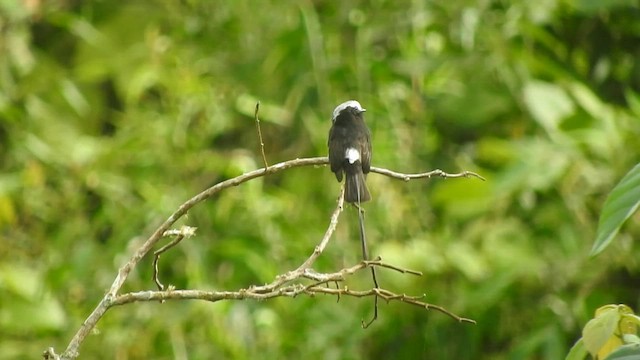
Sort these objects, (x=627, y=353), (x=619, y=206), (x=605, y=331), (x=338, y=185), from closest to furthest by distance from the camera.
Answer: (x=627, y=353)
(x=605, y=331)
(x=619, y=206)
(x=338, y=185)

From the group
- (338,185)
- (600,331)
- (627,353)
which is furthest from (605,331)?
(338,185)

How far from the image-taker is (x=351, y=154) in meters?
2.09

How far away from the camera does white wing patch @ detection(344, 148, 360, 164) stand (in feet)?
6.83

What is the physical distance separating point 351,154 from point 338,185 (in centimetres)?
220

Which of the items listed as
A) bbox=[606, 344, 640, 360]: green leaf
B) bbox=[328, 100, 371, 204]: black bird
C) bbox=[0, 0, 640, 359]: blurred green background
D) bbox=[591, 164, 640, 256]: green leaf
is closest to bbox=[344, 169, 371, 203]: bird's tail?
bbox=[328, 100, 371, 204]: black bird

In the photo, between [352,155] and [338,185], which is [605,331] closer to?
[352,155]

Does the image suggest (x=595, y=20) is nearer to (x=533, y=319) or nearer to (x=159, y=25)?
(x=533, y=319)

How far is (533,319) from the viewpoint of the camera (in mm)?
3816

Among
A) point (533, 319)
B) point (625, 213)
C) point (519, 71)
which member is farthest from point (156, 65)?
point (625, 213)

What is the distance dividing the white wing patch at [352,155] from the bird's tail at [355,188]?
0.02 m

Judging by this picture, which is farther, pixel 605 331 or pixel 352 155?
pixel 352 155

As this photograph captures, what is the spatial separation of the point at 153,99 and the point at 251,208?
4.17ft

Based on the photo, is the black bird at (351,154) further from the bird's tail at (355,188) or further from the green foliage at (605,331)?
the green foliage at (605,331)

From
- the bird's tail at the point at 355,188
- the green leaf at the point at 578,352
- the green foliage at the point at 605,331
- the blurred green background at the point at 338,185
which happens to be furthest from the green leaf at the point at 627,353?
the blurred green background at the point at 338,185
